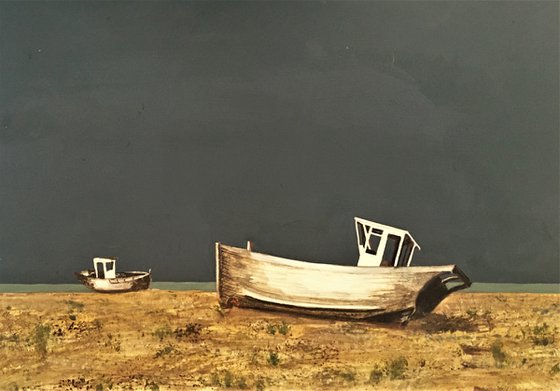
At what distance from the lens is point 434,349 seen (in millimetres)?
2582

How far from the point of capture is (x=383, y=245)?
264 cm

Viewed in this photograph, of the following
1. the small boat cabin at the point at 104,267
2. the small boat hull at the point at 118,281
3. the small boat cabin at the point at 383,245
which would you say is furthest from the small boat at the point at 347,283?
the small boat cabin at the point at 104,267

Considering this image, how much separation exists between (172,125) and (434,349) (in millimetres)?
1595

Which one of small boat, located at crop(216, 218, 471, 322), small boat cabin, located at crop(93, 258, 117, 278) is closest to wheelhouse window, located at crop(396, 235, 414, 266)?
small boat, located at crop(216, 218, 471, 322)

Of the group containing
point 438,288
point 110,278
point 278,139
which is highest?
point 278,139

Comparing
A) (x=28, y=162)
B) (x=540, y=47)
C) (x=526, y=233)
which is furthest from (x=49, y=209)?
(x=540, y=47)

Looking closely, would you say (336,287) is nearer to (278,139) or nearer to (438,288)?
(438,288)

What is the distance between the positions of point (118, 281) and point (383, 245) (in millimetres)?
1246

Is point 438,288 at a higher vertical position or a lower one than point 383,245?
lower

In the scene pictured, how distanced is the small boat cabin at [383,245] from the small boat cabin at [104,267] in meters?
1.16

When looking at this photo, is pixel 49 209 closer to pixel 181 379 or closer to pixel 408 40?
pixel 181 379

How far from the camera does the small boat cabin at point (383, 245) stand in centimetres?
264

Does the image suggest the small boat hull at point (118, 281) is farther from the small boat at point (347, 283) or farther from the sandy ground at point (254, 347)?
the small boat at point (347, 283)

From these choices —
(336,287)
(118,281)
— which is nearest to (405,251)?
(336,287)
